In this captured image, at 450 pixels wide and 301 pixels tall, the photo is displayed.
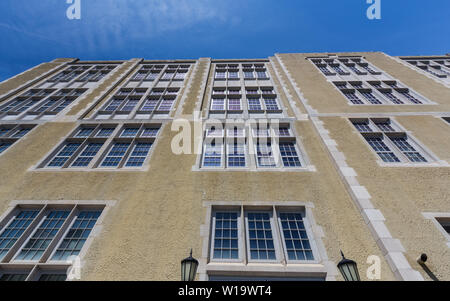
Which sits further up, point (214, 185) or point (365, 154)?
point (365, 154)

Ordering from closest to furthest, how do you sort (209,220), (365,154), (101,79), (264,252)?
1. (264,252)
2. (209,220)
3. (365,154)
4. (101,79)

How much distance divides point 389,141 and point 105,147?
53.6ft

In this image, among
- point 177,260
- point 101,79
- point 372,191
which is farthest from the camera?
point 101,79

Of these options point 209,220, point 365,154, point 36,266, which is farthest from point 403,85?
point 36,266

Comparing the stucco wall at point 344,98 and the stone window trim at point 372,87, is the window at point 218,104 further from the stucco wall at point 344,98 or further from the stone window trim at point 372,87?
the stone window trim at point 372,87

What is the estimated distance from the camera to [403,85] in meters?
16.3

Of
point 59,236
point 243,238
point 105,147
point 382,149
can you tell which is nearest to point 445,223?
point 382,149

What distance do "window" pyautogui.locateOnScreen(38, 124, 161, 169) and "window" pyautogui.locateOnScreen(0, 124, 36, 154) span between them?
3242mm

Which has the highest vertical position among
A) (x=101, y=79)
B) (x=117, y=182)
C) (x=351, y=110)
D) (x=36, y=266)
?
(x=101, y=79)

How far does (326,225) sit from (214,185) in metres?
4.70

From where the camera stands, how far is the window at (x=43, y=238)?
6438 millimetres

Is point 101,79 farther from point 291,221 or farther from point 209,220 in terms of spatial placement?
point 291,221

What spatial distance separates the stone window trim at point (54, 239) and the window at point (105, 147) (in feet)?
7.61

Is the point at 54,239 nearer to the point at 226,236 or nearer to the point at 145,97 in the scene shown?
the point at 226,236
